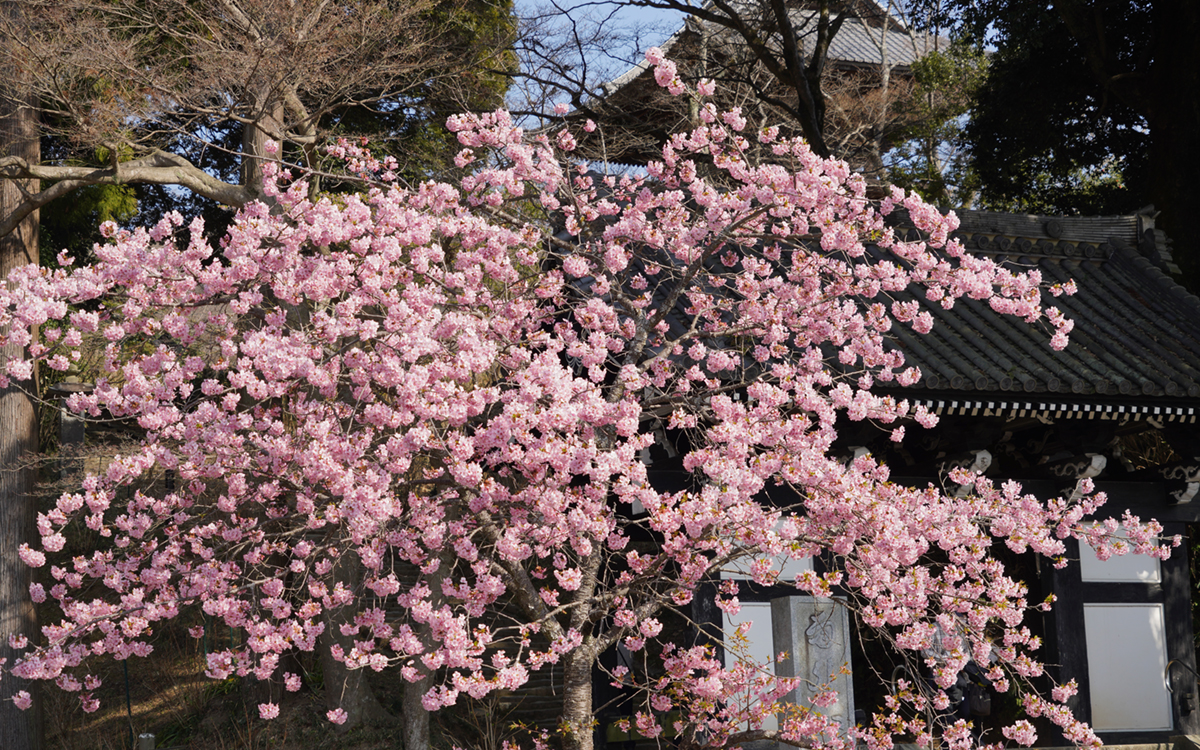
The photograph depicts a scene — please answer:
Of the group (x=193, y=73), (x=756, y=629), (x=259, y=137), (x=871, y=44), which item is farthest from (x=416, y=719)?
(x=871, y=44)

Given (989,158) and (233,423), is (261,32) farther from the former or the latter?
(989,158)

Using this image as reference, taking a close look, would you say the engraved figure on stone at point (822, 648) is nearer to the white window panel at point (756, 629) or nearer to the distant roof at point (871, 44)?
the white window panel at point (756, 629)

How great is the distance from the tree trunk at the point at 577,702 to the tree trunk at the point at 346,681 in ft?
14.8

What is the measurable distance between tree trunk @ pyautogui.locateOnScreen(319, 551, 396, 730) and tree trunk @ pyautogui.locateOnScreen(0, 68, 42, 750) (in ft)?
10.1

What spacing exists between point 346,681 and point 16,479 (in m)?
4.22

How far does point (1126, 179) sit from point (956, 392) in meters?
8.22

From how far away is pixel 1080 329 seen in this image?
10.0 m

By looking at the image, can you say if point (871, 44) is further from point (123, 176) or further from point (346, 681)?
point (346, 681)

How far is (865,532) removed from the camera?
19.9 ft

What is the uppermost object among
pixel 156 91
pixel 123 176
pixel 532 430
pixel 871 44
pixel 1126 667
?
pixel 871 44

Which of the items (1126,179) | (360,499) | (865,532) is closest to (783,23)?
(1126,179)

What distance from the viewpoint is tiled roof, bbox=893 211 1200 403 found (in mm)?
8727

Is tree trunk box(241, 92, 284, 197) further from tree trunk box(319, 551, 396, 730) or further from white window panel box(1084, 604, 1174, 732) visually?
white window panel box(1084, 604, 1174, 732)

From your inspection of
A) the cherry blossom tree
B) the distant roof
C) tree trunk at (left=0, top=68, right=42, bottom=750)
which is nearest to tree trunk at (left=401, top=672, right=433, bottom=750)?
the cherry blossom tree
